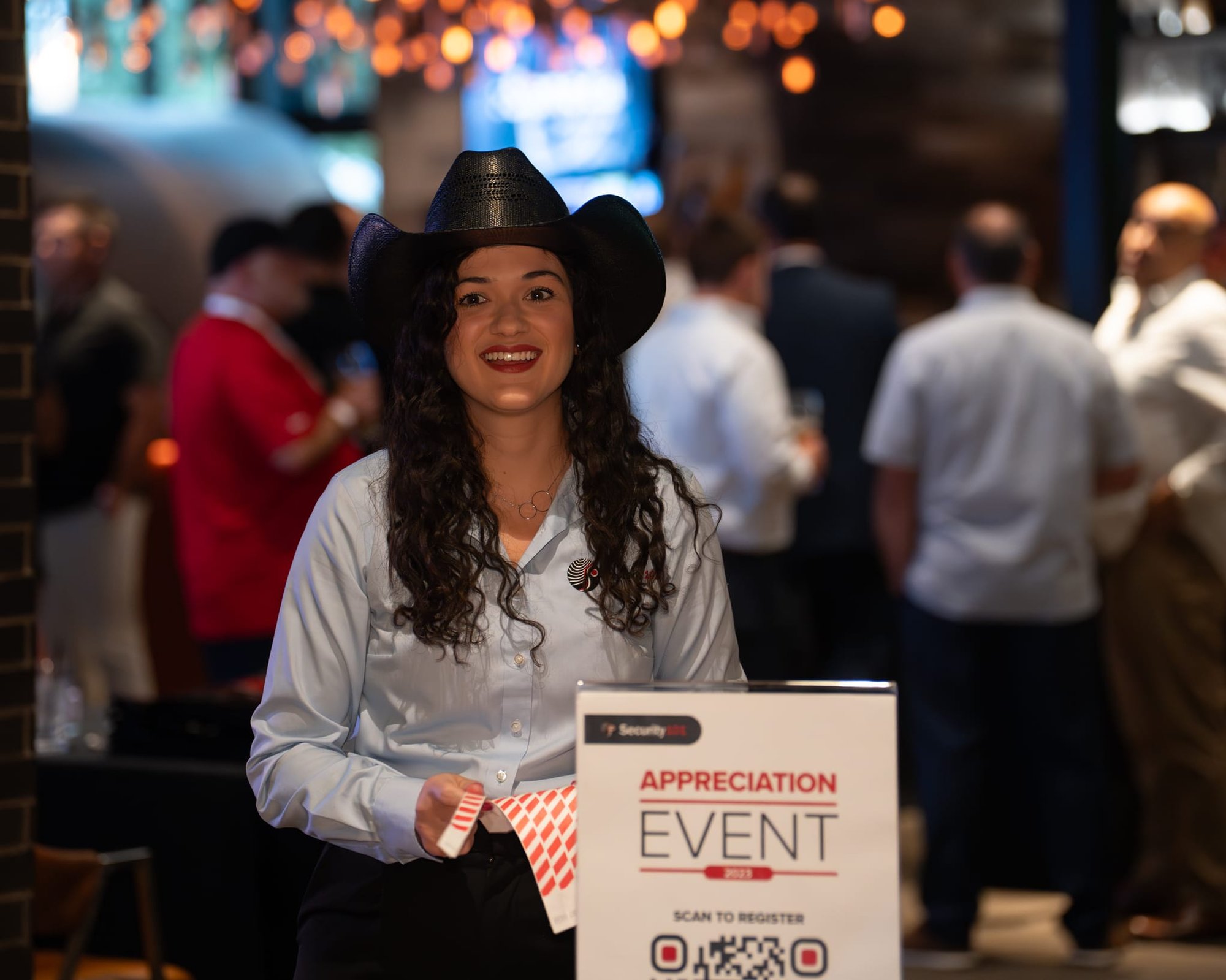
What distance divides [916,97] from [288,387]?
4463 millimetres

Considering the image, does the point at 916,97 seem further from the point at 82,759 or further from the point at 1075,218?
the point at 82,759

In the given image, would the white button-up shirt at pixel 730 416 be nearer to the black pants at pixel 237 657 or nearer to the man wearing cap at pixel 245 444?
the man wearing cap at pixel 245 444

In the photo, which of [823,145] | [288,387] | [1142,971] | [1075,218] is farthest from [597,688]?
[823,145]

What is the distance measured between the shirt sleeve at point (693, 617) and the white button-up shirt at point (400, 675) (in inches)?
0.7

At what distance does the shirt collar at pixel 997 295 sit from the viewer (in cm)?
412

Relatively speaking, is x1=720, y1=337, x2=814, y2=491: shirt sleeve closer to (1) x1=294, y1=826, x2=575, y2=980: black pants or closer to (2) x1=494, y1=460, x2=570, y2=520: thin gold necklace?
(2) x1=494, y1=460, x2=570, y2=520: thin gold necklace

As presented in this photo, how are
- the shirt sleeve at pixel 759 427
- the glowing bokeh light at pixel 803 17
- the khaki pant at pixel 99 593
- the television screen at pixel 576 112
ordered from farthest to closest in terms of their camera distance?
the television screen at pixel 576 112 → the glowing bokeh light at pixel 803 17 → the khaki pant at pixel 99 593 → the shirt sleeve at pixel 759 427

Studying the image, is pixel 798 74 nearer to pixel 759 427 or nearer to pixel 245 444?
pixel 759 427

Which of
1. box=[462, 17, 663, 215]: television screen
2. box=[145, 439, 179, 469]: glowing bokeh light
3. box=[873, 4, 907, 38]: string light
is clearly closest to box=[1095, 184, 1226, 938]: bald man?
box=[145, 439, 179, 469]: glowing bokeh light

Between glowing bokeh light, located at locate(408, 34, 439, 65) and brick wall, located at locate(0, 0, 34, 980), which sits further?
glowing bokeh light, located at locate(408, 34, 439, 65)

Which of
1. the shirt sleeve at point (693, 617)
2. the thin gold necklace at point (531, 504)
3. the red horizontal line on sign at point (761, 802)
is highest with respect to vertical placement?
the thin gold necklace at point (531, 504)

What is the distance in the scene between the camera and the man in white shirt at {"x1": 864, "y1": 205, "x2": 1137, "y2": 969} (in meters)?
3.97

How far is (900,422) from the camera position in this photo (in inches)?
163

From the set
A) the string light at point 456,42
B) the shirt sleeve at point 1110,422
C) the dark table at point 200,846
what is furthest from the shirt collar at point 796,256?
the string light at point 456,42
